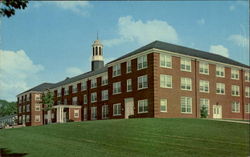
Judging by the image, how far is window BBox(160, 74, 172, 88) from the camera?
40.7m

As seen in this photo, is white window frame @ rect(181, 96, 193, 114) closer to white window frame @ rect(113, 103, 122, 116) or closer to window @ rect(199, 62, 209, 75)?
window @ rect(199, 62, 209, 75)

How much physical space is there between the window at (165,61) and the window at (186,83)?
272cm

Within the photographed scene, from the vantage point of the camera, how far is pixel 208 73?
46.4 m

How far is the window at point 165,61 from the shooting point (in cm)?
4119

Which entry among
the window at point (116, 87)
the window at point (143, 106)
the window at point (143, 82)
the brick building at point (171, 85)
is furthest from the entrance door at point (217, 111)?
the window at point (116, 87)

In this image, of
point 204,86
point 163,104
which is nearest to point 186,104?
point 163,104

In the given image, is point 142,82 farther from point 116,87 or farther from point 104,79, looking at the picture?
point 104,79

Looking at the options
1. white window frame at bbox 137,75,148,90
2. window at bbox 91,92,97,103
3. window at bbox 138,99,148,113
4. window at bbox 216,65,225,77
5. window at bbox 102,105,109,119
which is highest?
window at bbox 216,65,225,77

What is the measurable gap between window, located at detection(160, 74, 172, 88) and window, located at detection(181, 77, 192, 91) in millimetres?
2081

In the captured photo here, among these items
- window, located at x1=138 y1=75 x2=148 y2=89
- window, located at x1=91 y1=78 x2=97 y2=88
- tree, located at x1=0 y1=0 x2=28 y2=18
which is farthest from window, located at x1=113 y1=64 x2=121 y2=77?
tree, located at x1=0 y1=0 x2=28 y2=18

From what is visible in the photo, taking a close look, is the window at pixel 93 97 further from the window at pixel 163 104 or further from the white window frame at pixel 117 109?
the window at pixel 163 104

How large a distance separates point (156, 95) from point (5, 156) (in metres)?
25.7

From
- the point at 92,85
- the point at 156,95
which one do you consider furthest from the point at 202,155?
the point at 92,85

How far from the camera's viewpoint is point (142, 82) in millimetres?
42000
